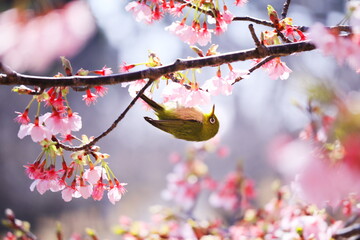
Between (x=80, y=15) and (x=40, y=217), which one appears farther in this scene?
(x=40, y=217)

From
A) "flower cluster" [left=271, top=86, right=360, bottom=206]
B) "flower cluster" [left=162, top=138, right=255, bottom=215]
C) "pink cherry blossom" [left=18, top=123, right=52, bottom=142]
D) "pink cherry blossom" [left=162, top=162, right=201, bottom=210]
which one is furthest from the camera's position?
"pink cherry blossom" [left=162, top=162, right=201, bottom=210]

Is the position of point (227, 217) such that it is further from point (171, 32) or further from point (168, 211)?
point (171, 32)

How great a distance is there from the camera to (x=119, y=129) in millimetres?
4414

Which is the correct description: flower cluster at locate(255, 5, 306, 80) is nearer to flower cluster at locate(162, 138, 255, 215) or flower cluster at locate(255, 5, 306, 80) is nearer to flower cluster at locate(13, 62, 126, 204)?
flower cluster at locate(13, 62, 126, 204)

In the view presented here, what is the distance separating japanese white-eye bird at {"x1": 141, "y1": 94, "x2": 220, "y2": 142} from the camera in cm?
87

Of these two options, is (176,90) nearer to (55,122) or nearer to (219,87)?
(219,87)

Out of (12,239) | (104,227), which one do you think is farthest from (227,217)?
(12,239)

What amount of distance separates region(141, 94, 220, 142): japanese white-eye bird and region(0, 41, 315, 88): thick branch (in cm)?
23

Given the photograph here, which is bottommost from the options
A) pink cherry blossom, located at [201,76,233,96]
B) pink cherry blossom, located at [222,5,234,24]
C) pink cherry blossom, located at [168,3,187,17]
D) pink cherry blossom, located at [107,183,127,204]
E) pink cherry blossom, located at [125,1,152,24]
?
pink cherry blossom, located at [107,183,127,204]

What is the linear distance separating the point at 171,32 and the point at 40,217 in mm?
3442

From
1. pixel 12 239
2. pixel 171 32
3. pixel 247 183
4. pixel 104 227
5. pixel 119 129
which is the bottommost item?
pixel 12 239

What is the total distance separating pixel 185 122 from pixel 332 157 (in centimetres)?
42

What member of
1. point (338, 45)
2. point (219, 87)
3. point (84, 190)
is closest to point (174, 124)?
point (219, 87)

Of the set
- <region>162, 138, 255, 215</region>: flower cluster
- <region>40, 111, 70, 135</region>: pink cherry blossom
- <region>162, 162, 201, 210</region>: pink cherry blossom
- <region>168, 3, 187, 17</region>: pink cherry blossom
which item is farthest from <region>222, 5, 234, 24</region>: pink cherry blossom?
<region>162, 162, 201, 210</region>: pink cherry blossom
